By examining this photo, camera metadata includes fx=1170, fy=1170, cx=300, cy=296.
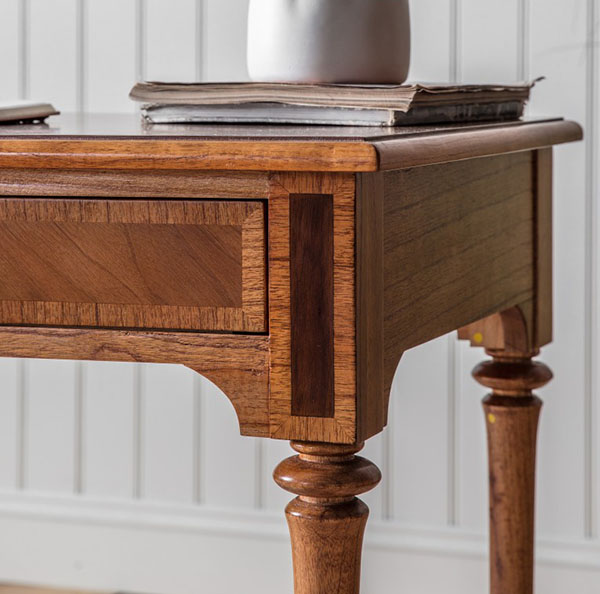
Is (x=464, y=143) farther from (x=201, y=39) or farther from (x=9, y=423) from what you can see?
(x=9, y=423)

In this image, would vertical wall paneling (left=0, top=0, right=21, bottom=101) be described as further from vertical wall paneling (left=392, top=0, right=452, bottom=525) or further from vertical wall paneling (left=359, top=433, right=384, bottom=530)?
vertical wall paneling (left=359, top=433, right=384, bottom=530)

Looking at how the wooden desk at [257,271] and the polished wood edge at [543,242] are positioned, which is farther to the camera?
the polished wood edge at [543,242]

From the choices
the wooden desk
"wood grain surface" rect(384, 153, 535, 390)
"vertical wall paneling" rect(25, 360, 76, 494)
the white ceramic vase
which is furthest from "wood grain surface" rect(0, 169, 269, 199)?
"vertical wall paneling" rect(25, 360, 76, 494)

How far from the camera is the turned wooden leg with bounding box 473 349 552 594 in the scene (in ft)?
4.08

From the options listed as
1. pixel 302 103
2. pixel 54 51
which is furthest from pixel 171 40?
pixel 302 103

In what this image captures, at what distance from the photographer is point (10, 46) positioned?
1.67 meters

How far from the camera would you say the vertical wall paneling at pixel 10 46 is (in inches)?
65.4

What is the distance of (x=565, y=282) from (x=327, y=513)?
2.58 ft

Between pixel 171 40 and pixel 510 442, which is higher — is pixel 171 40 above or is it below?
above

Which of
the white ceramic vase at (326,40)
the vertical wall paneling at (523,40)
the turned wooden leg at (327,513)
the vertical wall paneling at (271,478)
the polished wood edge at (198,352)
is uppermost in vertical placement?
the vertical wall paneling at (523,40)

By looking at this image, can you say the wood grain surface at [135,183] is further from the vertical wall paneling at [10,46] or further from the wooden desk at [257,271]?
the vertical wall paneling at [10,46]

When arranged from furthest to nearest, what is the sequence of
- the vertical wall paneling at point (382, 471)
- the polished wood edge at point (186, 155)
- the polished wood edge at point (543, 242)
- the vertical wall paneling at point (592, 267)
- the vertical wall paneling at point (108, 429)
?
1. the vertical wall paneling at point (108, 429)
2. the vertical wall paneling at point (382, 471)
3. the vertical wall paneling at point (592, 267)
4. the polished wood edge at point (543, 242)
5. the polished wood edge at point (186, 155)

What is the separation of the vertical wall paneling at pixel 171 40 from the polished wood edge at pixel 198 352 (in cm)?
83

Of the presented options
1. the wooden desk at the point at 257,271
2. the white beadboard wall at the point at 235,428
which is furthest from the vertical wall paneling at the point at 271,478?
the wooden desk at the point at 257,271
